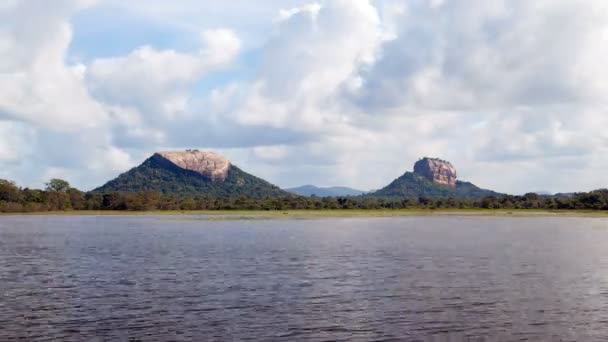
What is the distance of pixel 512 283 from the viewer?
4259cm

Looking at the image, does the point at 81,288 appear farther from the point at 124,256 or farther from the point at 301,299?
the point at 124,256

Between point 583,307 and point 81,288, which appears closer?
point 583,307

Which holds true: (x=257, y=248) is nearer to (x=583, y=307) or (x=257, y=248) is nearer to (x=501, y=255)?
(x=501, y=255)

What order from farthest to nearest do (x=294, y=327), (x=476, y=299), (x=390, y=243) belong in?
(x=390, y=243)
(x=476, y=299)
(x=294, y=327)

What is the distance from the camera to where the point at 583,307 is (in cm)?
3369

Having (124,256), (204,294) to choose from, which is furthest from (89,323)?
(124,256)

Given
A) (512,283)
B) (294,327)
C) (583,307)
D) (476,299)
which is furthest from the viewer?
(512,283)

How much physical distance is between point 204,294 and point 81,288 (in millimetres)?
8376

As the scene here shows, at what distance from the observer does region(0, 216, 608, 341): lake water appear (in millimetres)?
27906

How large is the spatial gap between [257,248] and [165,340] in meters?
43.8

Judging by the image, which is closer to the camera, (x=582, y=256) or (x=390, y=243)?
(x=582, y=256)

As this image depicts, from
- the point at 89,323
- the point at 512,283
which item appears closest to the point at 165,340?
the point at 89,323

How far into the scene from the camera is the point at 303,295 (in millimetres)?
36844

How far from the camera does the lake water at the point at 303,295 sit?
27.9m
